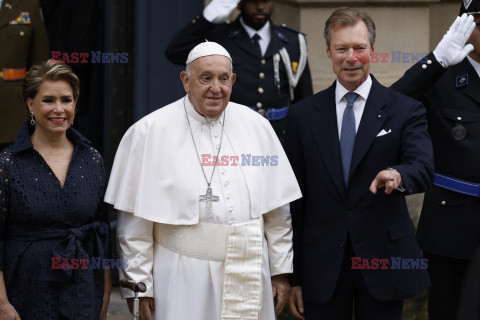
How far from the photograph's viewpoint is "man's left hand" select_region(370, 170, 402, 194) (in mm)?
3633

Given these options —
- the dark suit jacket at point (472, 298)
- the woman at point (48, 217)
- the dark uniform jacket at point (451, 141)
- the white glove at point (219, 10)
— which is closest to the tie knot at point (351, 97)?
the dark uniform jacket at point (451, 141)

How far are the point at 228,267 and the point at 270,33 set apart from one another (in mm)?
2067

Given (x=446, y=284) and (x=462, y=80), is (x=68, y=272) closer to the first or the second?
(x=446, y=284)

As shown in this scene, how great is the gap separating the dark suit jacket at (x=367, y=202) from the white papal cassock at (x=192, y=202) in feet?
0.50

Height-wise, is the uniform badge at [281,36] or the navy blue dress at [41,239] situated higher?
the uniform badge at [281,36]

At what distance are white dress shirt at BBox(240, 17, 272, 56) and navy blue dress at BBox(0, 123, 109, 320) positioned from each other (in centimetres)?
204

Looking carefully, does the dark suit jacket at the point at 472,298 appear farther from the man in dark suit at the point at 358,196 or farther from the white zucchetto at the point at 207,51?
the white zucchetto at the point at 207,51

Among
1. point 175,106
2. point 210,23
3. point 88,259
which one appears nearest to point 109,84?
point 210,23

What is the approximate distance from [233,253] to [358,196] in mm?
620

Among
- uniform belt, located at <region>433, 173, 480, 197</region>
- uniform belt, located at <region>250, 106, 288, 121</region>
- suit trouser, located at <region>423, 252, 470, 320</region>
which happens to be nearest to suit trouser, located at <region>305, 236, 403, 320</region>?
suit trouser, located at <region>423, 252, 470, 320</region>

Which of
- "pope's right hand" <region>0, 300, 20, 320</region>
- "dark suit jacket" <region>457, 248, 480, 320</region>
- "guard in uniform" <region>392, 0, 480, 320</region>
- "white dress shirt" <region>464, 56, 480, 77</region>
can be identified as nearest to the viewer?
"dark suit jacket" <region>457, 248, 480, 320</region>

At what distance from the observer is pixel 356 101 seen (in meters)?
4.12

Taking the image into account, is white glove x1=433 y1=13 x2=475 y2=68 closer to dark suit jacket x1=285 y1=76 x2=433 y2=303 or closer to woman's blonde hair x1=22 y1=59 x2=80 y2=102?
dark suit jacket x1=285 y1=76 x2=433 y2=303

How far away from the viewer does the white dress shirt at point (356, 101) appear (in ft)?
13.4
